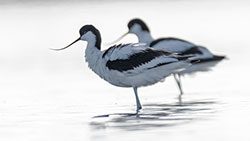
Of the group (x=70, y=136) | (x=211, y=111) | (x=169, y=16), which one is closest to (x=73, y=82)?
(x=211, y=111)

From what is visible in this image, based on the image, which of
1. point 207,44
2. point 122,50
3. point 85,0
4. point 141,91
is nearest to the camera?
point 122,50

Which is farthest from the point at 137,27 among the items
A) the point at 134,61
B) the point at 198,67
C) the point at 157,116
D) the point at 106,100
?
the point at 157,116

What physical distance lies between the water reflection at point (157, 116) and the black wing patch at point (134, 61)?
0.69m

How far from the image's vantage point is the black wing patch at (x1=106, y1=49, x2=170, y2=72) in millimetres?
11758

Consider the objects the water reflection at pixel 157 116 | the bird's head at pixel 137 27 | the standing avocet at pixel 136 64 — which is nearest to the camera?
the water reflection at pixel 157 116

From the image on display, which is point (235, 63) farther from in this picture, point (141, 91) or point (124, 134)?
point (124, 134)

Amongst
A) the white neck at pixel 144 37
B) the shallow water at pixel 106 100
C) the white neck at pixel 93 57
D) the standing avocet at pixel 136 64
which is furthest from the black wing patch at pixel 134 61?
the white neck at pixel 144 37

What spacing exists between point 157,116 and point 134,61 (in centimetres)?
144

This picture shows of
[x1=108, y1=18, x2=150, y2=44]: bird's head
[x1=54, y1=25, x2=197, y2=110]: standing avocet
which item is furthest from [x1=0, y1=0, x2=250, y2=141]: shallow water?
[x1=108, y1=18, x2=150, y2=44]: bird's head

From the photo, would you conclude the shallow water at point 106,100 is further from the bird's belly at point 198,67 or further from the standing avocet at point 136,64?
the standing avocet at point 136,64

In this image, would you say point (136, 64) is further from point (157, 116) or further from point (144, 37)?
point (144, 37)

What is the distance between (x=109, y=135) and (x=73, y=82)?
22.2 feet

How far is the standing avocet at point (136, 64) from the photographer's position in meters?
11.7

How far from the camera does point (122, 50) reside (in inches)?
468
